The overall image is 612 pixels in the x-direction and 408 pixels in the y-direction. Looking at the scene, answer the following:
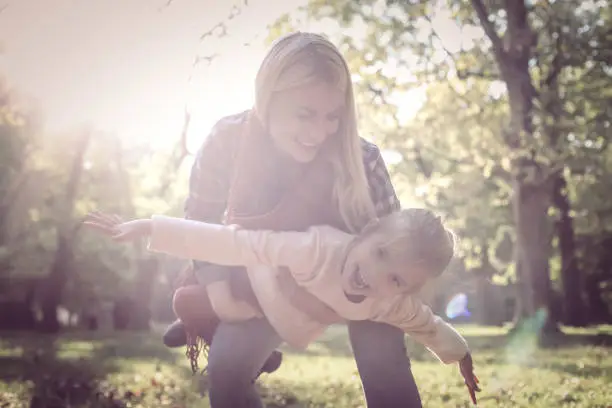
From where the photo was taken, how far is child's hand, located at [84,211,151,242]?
8.32ft

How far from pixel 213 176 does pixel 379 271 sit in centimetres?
95

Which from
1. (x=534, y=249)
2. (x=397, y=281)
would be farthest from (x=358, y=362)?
(x=534, y=249)

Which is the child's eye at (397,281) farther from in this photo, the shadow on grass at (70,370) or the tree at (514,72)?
the tree at (514,72)

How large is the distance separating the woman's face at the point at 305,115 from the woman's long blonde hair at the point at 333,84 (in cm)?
3

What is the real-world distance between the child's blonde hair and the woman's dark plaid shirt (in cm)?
45

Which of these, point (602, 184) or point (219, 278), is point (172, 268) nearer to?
point (602, 184)

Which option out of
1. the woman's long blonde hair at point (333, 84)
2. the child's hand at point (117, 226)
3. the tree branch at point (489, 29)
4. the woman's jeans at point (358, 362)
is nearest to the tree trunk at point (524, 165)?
the tree branch at point (489, 29)

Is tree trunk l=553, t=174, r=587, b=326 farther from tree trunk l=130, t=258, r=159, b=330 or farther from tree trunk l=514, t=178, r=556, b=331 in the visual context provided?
tree trunk l=130, t=258, r=159, b=330

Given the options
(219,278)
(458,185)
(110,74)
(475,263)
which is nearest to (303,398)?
(219,278)

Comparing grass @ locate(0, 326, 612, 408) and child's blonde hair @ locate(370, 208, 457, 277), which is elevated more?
child's blonde hair @ locate(370, 208, 457, 277)

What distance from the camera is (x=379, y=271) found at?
8.02 feet

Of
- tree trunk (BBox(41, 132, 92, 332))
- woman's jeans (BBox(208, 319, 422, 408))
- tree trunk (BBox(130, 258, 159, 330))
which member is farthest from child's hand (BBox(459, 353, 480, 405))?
tree trunk (BBox(130, 258, 159, 330))

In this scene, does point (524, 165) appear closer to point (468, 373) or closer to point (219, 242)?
point (468, 373)

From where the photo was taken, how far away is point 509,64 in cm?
1166
